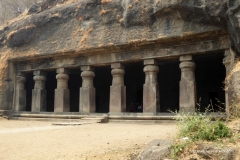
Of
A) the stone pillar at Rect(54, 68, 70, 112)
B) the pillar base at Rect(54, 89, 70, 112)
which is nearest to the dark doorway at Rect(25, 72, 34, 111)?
the stone pillar at Rect(54, 68, 70, 112)

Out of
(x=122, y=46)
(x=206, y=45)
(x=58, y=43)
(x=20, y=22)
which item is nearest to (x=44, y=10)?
(x=20, y=22)

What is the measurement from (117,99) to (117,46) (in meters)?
1.98

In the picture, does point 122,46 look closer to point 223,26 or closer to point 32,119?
point 223,26

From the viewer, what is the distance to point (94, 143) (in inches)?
202

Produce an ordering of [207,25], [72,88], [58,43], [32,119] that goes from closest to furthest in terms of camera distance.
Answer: [207,25] < [58,43] < [32,119] < [72,88]

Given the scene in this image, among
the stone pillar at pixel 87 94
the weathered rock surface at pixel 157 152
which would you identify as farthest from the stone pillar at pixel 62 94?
the weathered rock surface at pixel 157 152

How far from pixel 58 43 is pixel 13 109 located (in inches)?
165

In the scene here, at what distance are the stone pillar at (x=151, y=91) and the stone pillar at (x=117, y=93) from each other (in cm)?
97

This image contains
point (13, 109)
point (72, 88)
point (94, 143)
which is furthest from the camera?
point (72, 88)

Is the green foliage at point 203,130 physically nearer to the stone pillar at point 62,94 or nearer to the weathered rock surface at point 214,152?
the weathered rock surface at point 214,152

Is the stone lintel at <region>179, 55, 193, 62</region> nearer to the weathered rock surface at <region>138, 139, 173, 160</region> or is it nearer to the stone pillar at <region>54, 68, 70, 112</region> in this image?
the stone pillar at <region>54, 68, 70, 112</region>

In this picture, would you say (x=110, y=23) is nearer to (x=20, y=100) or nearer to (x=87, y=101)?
(x=87, y=101)

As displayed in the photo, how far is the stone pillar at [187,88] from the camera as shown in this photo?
29.1ft

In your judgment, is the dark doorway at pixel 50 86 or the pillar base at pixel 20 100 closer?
the pillar base at pixel 20 100
